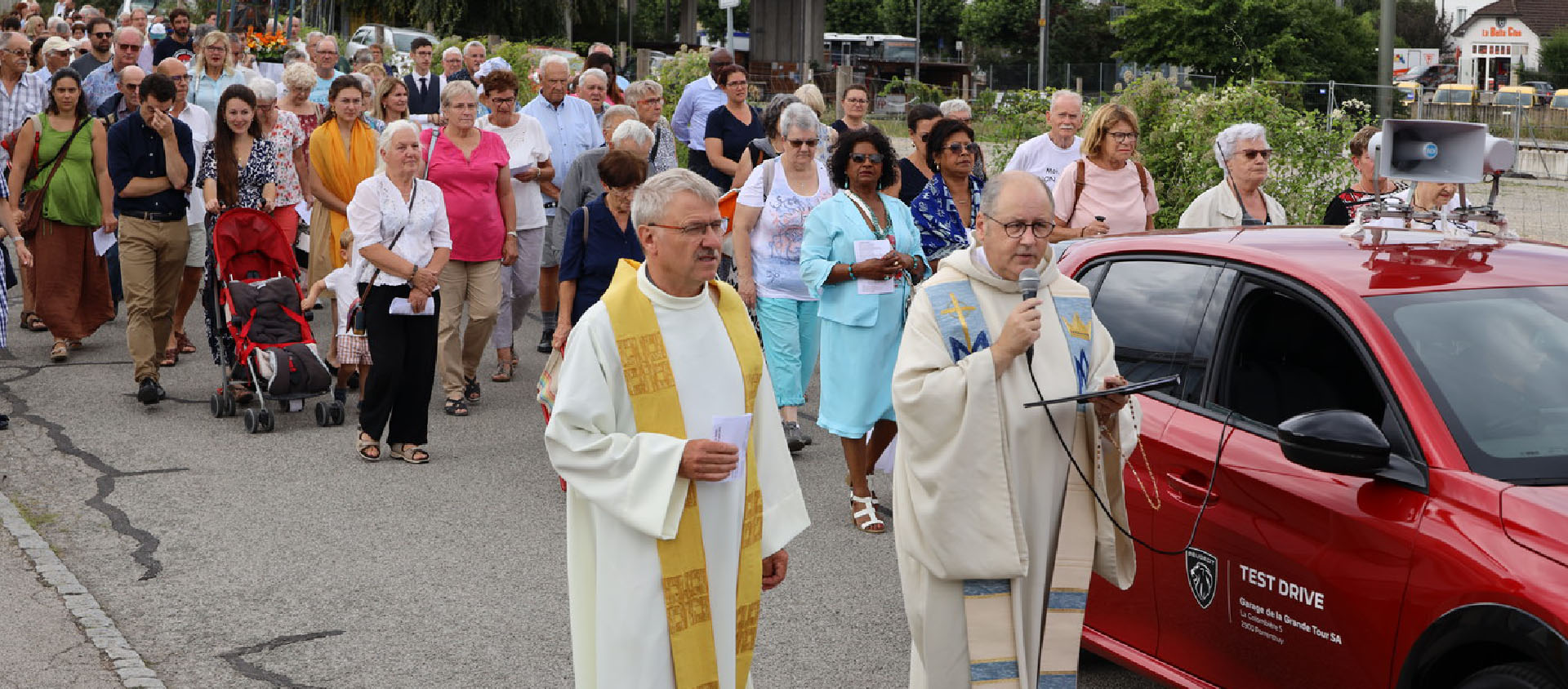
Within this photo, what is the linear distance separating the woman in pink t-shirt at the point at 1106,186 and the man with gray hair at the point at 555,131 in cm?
451

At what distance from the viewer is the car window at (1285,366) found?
4832 mm

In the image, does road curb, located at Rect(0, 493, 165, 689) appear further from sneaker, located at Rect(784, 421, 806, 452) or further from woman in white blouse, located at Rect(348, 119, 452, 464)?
sneaker, located at Rect(784, 421, 806, 452)

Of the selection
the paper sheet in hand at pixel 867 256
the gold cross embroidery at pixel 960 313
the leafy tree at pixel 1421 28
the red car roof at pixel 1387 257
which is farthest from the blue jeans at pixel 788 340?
the leafy tree at pixel 1421 28

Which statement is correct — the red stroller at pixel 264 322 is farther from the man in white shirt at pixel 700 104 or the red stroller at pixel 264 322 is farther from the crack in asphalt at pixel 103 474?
the man in white shirt at pixel 700 104

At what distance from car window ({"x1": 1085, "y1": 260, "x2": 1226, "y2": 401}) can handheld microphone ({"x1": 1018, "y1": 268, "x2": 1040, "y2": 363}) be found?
0.86 metres

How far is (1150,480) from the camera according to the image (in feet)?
17.6

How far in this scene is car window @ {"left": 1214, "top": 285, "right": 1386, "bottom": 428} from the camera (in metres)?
4.83

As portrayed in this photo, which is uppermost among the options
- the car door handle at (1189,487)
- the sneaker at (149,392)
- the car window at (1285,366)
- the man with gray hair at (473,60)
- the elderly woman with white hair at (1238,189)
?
the man with gray hair at (473,60)

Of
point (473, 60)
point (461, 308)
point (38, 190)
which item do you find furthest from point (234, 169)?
point (473, 60)

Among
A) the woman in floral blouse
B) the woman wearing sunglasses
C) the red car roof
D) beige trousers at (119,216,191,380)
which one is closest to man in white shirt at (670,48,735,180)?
the woman in floral blouse

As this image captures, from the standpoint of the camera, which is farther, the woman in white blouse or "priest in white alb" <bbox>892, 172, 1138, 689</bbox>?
the woman in white blouse

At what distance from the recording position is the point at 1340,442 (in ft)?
14.3

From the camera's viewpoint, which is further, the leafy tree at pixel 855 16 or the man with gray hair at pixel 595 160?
the leafy tree at pixel 855 16

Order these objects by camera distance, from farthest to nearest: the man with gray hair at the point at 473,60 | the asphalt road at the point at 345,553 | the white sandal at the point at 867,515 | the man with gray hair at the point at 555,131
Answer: the man with gray hair at the point at 473,60
the man with gray hair at the point at 555,131
the white sandal at the point at 867,515
the asphalt road at the point at 345,553
